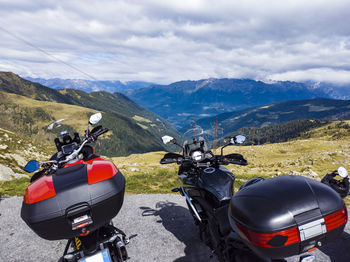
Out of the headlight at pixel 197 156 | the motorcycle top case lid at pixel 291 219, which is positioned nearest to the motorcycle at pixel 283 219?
the motorcycle top case lid at pixel 291 219

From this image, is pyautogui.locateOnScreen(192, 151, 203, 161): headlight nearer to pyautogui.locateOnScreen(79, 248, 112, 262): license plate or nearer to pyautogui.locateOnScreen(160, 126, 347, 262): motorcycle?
pyautogui.locateOnScreen(160, 126, 347, 262): motorcycle

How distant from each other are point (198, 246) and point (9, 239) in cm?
574

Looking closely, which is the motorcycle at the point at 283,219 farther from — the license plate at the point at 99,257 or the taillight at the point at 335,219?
the license plate at the point at 99,257

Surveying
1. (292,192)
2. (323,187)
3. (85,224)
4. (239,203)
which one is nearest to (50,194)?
(85,224)

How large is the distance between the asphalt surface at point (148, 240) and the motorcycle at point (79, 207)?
1.75 m

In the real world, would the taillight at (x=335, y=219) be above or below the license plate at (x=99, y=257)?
above

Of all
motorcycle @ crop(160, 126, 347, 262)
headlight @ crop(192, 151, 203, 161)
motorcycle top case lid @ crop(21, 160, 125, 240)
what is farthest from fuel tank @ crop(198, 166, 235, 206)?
motorcycle top case lid @ crop(21, 160, 125, 240)

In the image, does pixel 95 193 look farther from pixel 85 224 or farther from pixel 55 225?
pixel 55 225

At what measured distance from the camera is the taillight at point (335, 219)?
2762mm

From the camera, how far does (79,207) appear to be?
3.33m

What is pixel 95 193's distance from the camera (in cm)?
349

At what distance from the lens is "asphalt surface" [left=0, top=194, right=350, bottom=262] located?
5.59 metres

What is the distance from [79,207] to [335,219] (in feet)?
12.1

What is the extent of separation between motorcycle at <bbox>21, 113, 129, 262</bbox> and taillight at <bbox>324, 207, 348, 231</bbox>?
10.4ft
